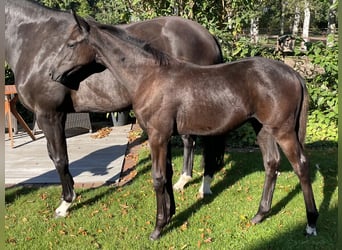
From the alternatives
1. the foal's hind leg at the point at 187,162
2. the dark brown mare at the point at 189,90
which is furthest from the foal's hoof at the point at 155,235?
the foal's hind leg at the point at 187,162

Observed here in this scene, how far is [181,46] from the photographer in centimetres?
424

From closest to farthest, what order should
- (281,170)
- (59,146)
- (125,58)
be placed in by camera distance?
(125,58), (59,146), (281,170)

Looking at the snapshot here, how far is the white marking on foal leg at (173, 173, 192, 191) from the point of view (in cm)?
477

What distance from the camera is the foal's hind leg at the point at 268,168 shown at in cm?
370

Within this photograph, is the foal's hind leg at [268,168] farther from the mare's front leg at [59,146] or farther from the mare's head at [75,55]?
the mare's front leg at [59,146]

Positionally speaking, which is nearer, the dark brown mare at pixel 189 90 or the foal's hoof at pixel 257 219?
the dark brown mare at pixel 189 90

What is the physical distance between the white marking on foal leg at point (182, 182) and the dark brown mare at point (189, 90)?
1550 mm

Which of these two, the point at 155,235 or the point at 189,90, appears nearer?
the point at 189,90

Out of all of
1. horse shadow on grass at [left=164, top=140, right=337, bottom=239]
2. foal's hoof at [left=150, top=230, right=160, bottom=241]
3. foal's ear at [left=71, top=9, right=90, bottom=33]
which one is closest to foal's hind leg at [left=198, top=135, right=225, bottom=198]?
horse shadow on grass at [left=164, top=140, right=337, bottom=239]

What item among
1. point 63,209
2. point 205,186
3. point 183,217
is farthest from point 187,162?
point 63,209

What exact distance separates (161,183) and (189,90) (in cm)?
81

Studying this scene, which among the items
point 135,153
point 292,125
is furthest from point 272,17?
point 292,125

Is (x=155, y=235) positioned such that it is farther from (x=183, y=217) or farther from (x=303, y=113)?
(x=303, y=113)

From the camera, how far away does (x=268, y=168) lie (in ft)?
12.2
